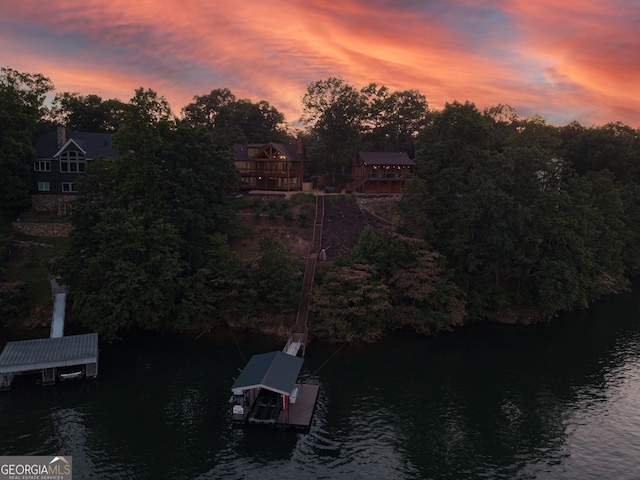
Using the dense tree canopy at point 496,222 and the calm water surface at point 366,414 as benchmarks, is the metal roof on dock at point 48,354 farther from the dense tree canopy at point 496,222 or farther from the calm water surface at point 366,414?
the dense tree canopy at point 496,222

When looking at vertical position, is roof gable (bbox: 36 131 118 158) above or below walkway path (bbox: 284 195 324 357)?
above

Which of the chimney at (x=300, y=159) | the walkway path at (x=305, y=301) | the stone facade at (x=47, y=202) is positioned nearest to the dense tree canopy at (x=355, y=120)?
the chimney at (x=300, y=159)

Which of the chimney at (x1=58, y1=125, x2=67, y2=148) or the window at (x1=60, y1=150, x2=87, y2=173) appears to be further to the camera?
the chimney at (x1=58, y1=125, x2=67, y2=148)

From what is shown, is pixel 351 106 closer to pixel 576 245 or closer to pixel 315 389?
pixel 576 245

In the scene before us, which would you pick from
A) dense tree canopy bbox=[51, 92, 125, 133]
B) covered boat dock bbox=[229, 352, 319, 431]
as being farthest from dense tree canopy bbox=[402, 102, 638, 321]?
dense tree canopy bbox=[51, 92, 125, 133]

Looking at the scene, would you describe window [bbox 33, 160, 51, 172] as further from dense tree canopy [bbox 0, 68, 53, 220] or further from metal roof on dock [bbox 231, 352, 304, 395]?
metal roof on dock [bbox 231, 352, 304, 395]
